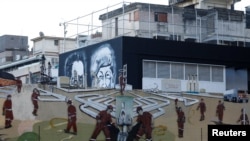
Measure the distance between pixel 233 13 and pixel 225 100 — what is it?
12.8 m

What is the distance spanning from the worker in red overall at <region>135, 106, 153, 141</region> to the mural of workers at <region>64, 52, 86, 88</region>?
7169 millimetres

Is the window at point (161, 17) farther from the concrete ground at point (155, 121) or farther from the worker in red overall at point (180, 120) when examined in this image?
the worker in red overall at point (180, 120)

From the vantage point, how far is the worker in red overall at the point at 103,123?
101 ft

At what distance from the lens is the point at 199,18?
1766 inches

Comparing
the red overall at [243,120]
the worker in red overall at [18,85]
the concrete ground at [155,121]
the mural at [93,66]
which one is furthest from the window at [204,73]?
the worker in red overall at [18,85]

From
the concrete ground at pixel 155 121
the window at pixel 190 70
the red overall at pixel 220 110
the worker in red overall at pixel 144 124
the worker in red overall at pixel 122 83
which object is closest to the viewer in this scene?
the concrete ground at pixel 155 121

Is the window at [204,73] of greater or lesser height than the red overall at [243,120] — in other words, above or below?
above

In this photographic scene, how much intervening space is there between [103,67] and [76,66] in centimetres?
356

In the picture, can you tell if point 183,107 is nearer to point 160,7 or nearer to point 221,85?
point 221,85

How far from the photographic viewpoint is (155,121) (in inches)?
1299

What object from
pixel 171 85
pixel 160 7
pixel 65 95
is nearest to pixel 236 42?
pixel 160 7

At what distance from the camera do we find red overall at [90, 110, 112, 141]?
30.7 meters

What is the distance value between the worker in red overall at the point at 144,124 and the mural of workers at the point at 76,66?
282 inches

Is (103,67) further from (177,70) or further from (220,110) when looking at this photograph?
(220,110)
